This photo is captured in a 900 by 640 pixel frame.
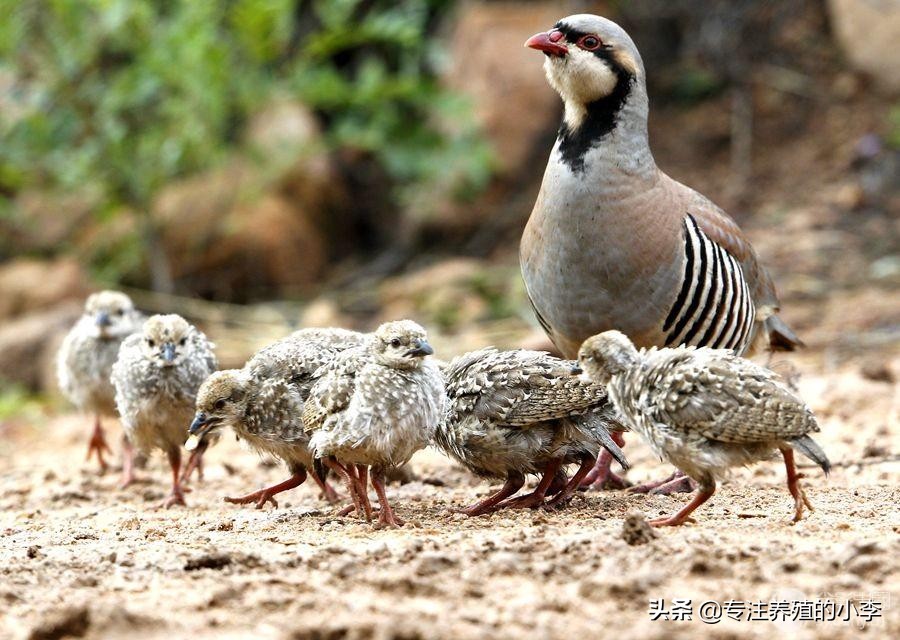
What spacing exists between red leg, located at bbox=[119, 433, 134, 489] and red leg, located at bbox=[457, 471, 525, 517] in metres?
2.25

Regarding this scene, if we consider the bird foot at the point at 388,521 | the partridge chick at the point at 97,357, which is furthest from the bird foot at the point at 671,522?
the partridge chick at the point at 97,357

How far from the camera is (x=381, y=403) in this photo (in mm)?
4668

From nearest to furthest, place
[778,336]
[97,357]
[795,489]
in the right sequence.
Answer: [795,489] → [778,336] → [97,357]

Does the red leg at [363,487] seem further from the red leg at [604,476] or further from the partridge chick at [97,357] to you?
the partridge chick at [97,357]

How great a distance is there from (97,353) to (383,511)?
2808 mm

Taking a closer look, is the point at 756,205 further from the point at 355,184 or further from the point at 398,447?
the point at 398,447

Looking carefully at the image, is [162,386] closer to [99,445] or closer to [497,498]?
[99,445]

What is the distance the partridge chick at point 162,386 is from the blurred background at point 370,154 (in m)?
3.98

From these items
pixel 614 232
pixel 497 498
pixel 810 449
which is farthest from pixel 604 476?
pixel 810 449

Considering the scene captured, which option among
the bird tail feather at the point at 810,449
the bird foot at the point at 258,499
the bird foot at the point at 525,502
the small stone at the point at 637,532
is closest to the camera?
the small stone at the point at 637,532

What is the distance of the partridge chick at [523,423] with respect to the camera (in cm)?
484

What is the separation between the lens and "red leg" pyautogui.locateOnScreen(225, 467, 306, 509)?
5430mm

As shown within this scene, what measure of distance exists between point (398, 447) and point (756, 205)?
8.31 metres

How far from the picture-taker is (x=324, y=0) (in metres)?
12.9
